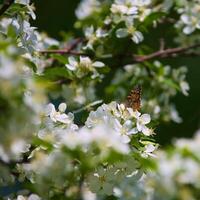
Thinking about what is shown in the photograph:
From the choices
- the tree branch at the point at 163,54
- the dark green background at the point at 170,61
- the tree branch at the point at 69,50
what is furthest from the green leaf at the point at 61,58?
the dark green background at the point at 170,61

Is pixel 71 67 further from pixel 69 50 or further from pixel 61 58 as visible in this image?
pixel 69 50

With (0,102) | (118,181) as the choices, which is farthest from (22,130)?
(118,181)

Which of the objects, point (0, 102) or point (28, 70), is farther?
point (28, 70)

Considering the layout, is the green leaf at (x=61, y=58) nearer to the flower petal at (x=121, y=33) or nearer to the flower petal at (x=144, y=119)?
the flower petal at (x=121, y=33)

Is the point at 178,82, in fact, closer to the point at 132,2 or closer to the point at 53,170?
the point at 132,2

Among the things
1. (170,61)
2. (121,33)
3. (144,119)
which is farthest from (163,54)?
(170,61)

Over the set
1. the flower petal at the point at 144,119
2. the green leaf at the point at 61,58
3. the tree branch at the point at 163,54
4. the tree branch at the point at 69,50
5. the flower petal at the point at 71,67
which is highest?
the flower petal at the point at 144,119

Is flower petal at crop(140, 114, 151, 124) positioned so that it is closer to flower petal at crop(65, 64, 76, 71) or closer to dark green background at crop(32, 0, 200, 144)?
flower petal at crop(65, 64, 76, 71)

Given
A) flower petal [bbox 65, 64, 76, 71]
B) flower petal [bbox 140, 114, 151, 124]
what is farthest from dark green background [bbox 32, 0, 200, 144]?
flower petal [bbox 140, 114, 151, 124]
